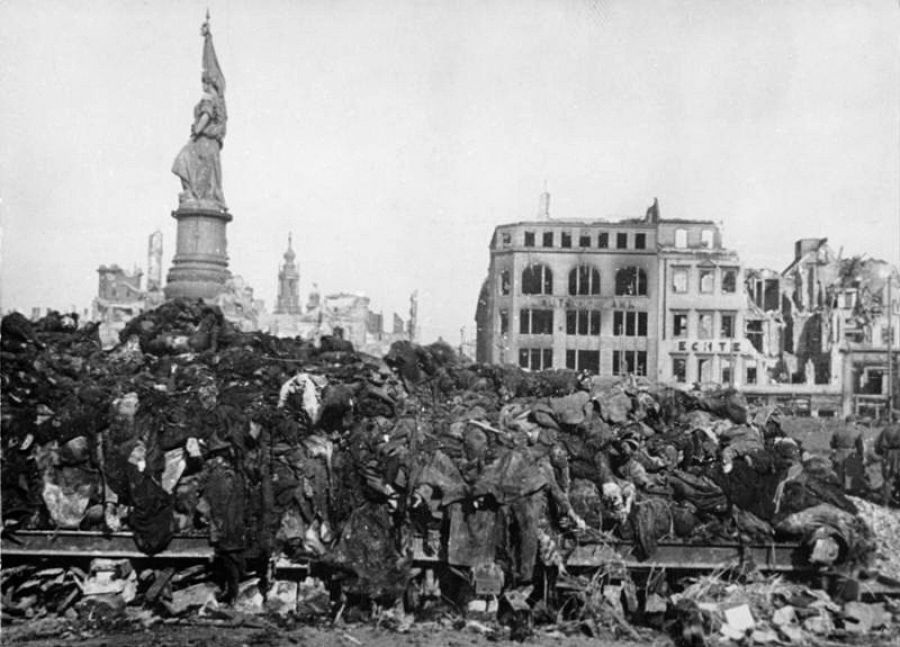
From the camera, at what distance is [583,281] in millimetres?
37781

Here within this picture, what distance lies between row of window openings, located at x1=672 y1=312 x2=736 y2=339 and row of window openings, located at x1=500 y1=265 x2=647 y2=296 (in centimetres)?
220


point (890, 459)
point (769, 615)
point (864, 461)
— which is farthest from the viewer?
point (864, 461)

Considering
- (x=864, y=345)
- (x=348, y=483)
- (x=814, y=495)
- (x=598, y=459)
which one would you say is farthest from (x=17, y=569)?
(x=864, y=345)

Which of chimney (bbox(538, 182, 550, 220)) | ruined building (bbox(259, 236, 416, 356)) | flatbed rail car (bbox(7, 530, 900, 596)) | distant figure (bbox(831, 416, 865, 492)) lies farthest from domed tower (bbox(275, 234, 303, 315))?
flatbed rail car (bbox(7, 530, 900, 596))

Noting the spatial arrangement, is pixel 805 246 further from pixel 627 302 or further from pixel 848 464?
pixel 848 464

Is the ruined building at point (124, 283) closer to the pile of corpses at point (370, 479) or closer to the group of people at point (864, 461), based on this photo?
the pile of corpses at point (370, 479)

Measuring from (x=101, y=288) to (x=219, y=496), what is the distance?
174ft

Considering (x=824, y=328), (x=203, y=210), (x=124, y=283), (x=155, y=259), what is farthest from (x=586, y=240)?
(x=124, y=283)

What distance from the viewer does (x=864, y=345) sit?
3916cm

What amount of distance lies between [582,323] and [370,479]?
102 ft

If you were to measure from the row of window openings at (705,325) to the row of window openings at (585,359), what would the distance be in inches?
85.6

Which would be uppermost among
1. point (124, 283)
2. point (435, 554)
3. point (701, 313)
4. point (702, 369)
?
point (124, 283)

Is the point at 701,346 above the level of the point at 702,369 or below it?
above

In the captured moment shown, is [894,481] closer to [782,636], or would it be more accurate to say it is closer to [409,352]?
[782,636]
